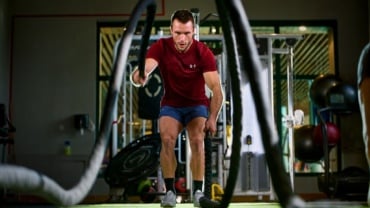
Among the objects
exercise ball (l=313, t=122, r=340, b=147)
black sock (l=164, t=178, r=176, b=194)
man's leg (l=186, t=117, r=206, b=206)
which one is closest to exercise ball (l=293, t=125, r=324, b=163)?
exercise ball (l=313, t=122, r=340, b=147)

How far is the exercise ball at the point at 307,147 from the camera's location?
22.4 ft

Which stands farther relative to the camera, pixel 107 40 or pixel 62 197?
pixel 107 40

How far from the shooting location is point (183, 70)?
3.48 m

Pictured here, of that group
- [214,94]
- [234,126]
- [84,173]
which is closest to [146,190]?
[214,94]

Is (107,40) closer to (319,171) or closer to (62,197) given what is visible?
(319,171)

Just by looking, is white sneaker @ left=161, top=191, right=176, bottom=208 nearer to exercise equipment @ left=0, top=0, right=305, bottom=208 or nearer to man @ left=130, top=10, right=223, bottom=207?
man @ left=130, top=10, right=223, bottom=207

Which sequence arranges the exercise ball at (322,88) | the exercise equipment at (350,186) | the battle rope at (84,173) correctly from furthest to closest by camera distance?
the exercise ball at (322,88) < the exercise equipment at (350,186) < the battle rope at (84,173)

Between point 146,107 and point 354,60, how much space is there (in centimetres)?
380

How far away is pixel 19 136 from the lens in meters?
7.93

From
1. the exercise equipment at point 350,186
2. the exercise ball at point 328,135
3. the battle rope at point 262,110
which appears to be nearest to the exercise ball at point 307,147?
the exercise ball at point 328,135

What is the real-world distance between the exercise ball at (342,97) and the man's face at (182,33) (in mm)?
3745

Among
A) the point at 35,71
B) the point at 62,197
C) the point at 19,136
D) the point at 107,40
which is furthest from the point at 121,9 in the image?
the point at 62,197

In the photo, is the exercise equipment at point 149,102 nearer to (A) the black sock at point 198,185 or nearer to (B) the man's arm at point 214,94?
(A) the black sock at point 198,185

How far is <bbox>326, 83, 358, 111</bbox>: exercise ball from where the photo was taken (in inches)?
264
